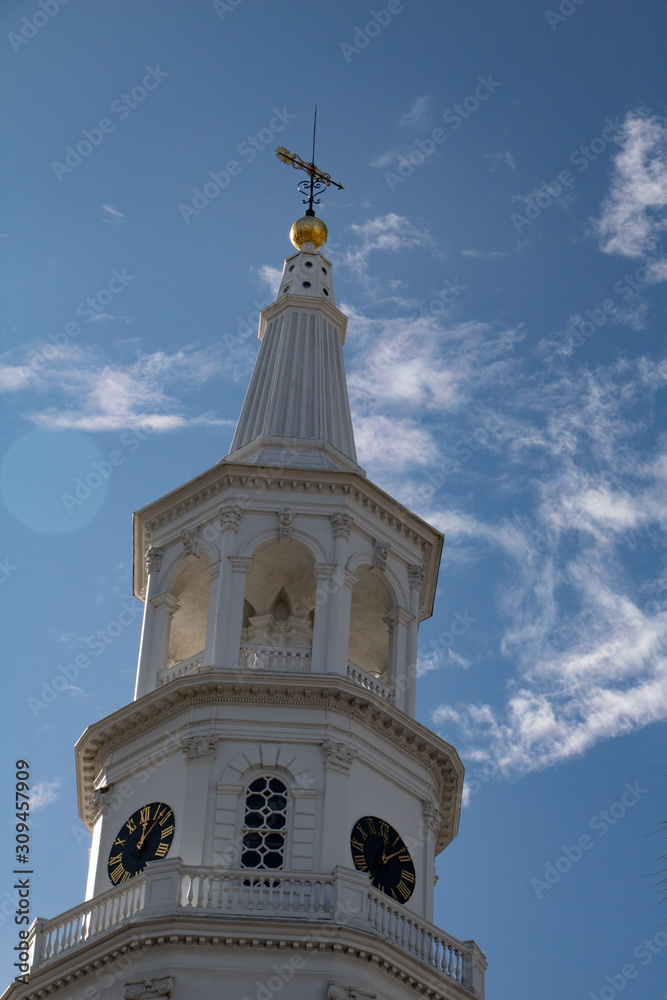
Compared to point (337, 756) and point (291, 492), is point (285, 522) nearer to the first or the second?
point (291, 492)

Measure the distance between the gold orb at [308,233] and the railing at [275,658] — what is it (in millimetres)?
18339

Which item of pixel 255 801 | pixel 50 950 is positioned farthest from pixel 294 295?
pixel 50 950

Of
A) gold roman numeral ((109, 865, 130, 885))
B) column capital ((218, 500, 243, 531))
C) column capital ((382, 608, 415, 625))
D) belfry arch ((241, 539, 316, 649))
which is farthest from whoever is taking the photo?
belfry arch ((241, 539, 316, 649))


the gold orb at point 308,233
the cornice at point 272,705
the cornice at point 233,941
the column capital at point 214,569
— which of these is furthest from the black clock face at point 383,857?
the gold orb at point 308,233

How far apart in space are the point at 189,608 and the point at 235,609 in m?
4.97

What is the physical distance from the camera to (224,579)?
43.2m

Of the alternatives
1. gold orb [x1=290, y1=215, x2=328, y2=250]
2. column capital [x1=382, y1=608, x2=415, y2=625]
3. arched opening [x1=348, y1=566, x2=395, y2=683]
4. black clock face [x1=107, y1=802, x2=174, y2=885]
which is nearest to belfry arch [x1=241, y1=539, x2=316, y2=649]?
arched opening [x1=348, y1=566, x2=395, y2=683]

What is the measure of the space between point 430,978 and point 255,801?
5899 millimetres

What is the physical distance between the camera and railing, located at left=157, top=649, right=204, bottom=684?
139 feet

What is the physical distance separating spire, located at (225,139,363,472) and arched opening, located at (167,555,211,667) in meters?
3.33

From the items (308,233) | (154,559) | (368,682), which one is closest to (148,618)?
(154,559)

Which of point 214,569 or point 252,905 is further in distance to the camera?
point 214,569

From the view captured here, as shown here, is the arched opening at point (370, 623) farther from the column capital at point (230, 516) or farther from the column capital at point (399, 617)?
the column capital at point (230, 516)

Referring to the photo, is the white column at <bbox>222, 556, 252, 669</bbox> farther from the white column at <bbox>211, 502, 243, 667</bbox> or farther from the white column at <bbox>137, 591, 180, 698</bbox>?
the white column at <bbox>137, 591, 180, 698</bbox>
